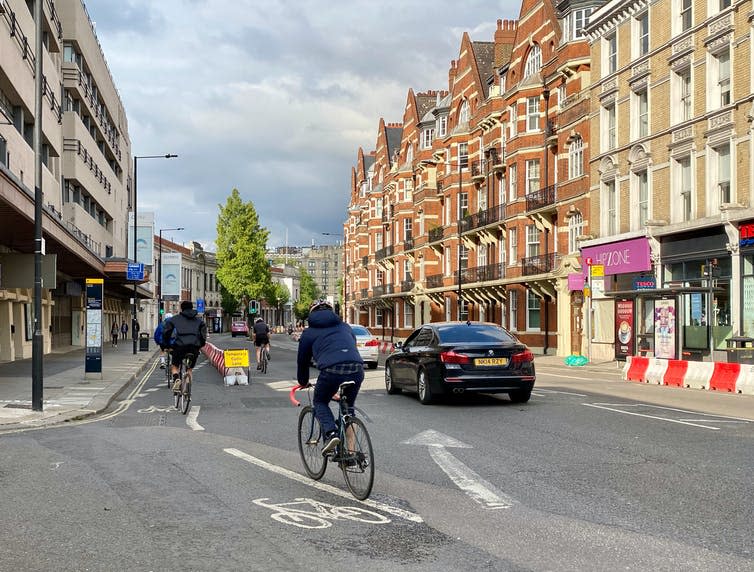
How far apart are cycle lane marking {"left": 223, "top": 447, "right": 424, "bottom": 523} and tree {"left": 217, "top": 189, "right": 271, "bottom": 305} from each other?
8326cm

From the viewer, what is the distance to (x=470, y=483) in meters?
7.57

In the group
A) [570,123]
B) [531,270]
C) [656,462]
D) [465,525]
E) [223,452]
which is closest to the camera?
[465,525]

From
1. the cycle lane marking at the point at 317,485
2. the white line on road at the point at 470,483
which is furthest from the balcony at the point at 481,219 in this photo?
the cycle lane marking at the point at 317,485

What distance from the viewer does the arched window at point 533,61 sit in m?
42.3

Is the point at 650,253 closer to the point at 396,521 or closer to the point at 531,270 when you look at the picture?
the point at 531,270

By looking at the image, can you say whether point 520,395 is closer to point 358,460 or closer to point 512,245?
point 358,460

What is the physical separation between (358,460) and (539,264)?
114 feet

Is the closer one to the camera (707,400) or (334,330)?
(334,330)

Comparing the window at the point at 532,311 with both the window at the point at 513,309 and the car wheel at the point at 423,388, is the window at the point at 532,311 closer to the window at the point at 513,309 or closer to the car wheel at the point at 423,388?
the window at the point at 513,309

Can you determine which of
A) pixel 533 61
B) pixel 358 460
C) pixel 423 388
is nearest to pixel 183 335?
pixel 423 388

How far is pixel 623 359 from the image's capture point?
31047 millimetres

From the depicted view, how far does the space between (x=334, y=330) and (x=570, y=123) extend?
107 ft

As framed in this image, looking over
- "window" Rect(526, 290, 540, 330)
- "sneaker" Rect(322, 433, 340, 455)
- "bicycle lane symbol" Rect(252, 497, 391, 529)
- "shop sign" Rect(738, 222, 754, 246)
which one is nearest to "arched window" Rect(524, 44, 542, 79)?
"window" Rect(526, 290, 540, 330)

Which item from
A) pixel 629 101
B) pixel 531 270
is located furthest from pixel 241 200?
pixel 629 101
